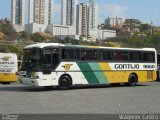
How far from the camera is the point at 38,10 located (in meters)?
154

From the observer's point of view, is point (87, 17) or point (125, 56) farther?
point (87, 17)

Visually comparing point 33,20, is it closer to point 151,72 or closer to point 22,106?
point 151,72

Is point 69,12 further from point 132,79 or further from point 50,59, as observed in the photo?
point 50,59

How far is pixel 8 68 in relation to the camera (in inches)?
1108

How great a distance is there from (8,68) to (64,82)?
24.4 ft

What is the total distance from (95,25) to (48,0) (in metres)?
24.7

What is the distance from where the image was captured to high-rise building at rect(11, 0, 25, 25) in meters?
152

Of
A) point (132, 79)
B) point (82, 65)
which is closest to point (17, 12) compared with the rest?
point (132, 79)

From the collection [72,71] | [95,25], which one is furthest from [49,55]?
[95,25]

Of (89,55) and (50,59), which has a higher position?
(89,55)

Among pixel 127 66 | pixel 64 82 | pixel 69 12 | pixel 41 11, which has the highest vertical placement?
pixel 41 11

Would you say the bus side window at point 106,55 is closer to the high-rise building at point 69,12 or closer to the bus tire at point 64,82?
the bus tire at point 64,82

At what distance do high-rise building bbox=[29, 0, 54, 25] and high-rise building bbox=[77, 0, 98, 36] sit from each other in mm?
16762

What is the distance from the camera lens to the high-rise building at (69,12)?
143625 millimetres
